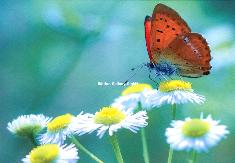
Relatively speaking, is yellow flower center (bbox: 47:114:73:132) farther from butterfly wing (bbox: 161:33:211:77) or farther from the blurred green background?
the blurred green background

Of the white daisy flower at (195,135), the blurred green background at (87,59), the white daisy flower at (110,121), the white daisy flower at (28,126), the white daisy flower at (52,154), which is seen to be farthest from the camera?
the blurred green background at (87,59)

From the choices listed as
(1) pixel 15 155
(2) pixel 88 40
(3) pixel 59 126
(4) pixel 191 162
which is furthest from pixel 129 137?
(4) pixel 191 162

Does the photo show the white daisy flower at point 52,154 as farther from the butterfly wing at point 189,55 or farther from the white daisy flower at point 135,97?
the butterfly wing at point 189,55

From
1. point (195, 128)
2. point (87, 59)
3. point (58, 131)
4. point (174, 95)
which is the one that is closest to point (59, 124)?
point (58, 131)

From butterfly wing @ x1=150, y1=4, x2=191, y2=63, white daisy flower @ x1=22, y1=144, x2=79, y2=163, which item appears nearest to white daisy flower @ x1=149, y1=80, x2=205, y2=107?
butterfly wing @ x1=150, y1=4, x2=191, y2=63

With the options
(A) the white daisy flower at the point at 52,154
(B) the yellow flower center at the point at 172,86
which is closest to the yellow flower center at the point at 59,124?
(A) the white daisy flower at the point at 52,154

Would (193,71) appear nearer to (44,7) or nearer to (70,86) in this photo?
(70,86)

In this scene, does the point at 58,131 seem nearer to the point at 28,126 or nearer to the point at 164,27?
the point at 28,126
